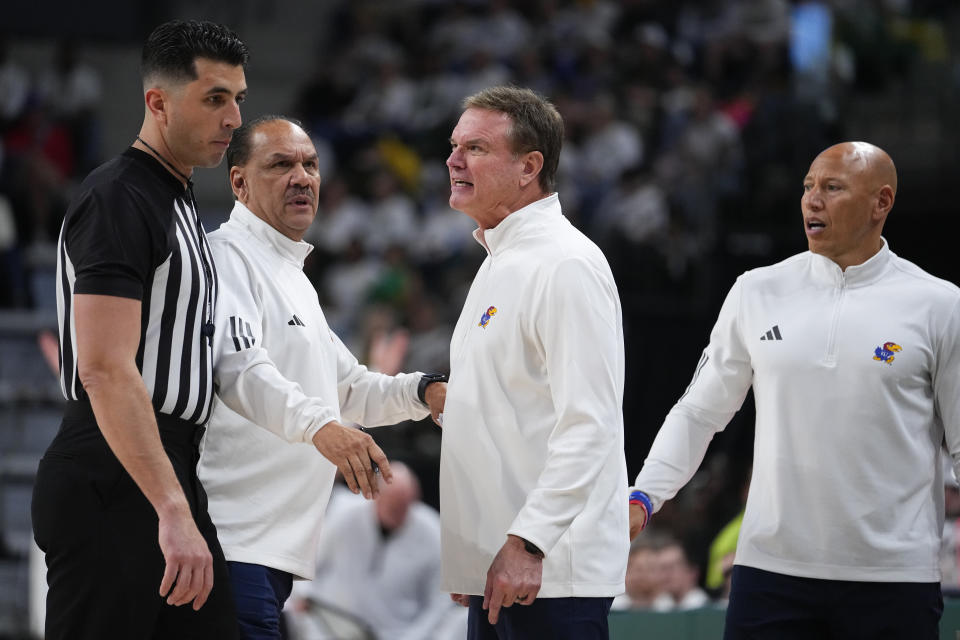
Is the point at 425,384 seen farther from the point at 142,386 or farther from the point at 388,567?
the point at 388,567

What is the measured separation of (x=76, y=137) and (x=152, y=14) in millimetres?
2581

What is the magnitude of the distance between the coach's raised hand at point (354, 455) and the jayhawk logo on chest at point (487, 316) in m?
0.46

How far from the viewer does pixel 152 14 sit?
1459 cm

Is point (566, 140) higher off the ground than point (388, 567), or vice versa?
point (566, 140)

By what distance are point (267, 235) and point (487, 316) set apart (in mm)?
825

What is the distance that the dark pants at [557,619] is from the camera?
3150mm

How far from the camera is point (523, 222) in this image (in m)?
3.43

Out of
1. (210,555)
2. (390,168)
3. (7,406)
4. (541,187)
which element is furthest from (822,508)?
(390,168)

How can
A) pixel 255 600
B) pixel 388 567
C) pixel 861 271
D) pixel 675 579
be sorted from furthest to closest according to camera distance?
pixel 388 567, pixel 675 579, pixel 861 271, pixel 255 600

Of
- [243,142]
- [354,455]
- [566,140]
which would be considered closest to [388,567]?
[243,142]

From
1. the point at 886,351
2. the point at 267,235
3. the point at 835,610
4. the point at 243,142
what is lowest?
the point at 835,610

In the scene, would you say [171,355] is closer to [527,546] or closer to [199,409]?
[199,409]

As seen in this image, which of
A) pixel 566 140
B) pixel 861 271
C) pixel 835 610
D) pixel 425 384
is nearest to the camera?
pixel 835 610

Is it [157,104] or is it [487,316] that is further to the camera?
[487,316]
